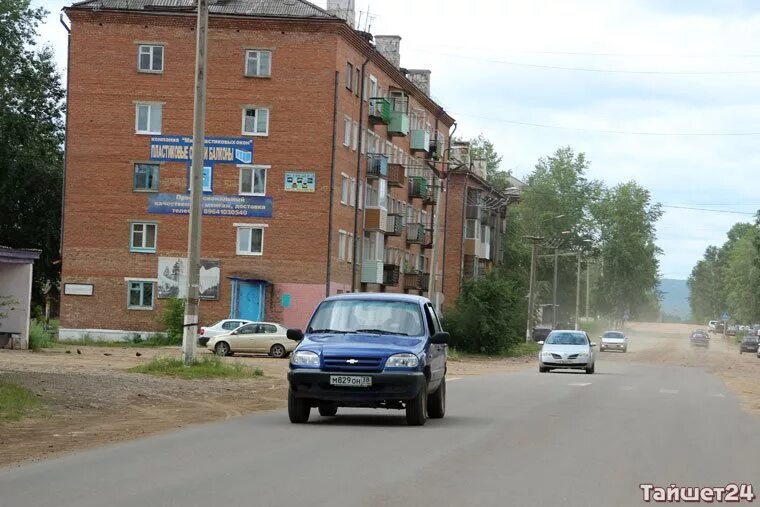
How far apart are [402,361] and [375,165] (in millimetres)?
50890

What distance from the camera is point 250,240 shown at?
60.4m

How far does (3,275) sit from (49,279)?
1329 inches

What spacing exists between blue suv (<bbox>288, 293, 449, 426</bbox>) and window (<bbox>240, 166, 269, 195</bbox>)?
42066mm

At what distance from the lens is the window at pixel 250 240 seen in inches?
2372

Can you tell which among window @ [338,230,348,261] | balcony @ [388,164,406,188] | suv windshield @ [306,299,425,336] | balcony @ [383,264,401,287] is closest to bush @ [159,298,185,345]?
window @ [338,230,348,261]

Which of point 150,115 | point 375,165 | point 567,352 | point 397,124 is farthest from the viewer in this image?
point 397,124

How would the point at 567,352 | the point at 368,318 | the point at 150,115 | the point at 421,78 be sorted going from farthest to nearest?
the point at 421,78, the point at 150,115, the point at 567,352, the point at 368,318

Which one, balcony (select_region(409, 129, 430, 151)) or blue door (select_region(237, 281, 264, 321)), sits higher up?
balcony (select_region(409, 129, 430, 151))

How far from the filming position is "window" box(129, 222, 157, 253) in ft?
198

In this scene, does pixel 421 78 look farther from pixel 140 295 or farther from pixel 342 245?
pixel 140 295

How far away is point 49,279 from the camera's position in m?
73.1

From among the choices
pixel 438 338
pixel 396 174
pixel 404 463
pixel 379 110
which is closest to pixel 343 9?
pixel 379 110

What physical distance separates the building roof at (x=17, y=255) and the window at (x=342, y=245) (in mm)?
23460

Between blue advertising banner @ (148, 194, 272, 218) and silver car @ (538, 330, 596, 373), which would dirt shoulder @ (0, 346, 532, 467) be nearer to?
silver car @ (538, 330, 596, 373)
